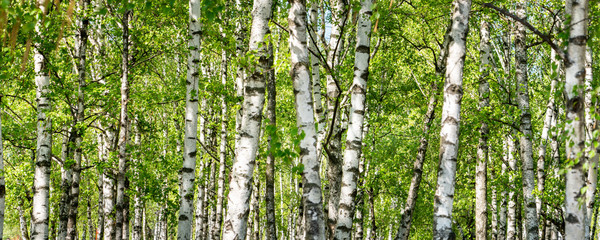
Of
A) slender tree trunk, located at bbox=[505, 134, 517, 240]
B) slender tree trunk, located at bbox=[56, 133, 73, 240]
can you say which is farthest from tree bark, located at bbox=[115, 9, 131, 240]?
slender tree trunk, located at bbox=[505, 134, 517, 240]

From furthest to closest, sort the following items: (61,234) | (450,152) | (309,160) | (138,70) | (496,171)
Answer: (496,171) < (138,70) < (61,234) < (450,152) < (309,160)

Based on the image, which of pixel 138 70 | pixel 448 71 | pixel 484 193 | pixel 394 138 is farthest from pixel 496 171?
pixel 448 71

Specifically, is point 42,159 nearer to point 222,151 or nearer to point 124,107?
point 124,107

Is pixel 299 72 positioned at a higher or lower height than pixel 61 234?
higher

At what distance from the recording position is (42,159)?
882 centimetres

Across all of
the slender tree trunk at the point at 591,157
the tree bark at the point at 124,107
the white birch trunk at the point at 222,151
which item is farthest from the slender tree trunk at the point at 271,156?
the slender tree trunk at the point at 591,157

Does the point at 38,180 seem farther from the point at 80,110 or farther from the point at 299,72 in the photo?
the point at 299,72

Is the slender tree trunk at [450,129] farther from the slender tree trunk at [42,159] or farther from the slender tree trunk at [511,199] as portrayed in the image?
the slender tree trunk at [511,199]

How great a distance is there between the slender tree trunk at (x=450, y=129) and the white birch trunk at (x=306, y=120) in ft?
4.19

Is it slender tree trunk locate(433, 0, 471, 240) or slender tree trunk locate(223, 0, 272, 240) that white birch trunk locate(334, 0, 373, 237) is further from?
slender tree trunk locate(223, 0, 272, 240)

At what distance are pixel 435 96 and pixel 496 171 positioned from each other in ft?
33.9

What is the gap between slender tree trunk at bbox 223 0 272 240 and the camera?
5012mm

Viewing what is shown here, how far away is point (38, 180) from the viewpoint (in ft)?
28.8

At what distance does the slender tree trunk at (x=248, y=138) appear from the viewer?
5.01 m
